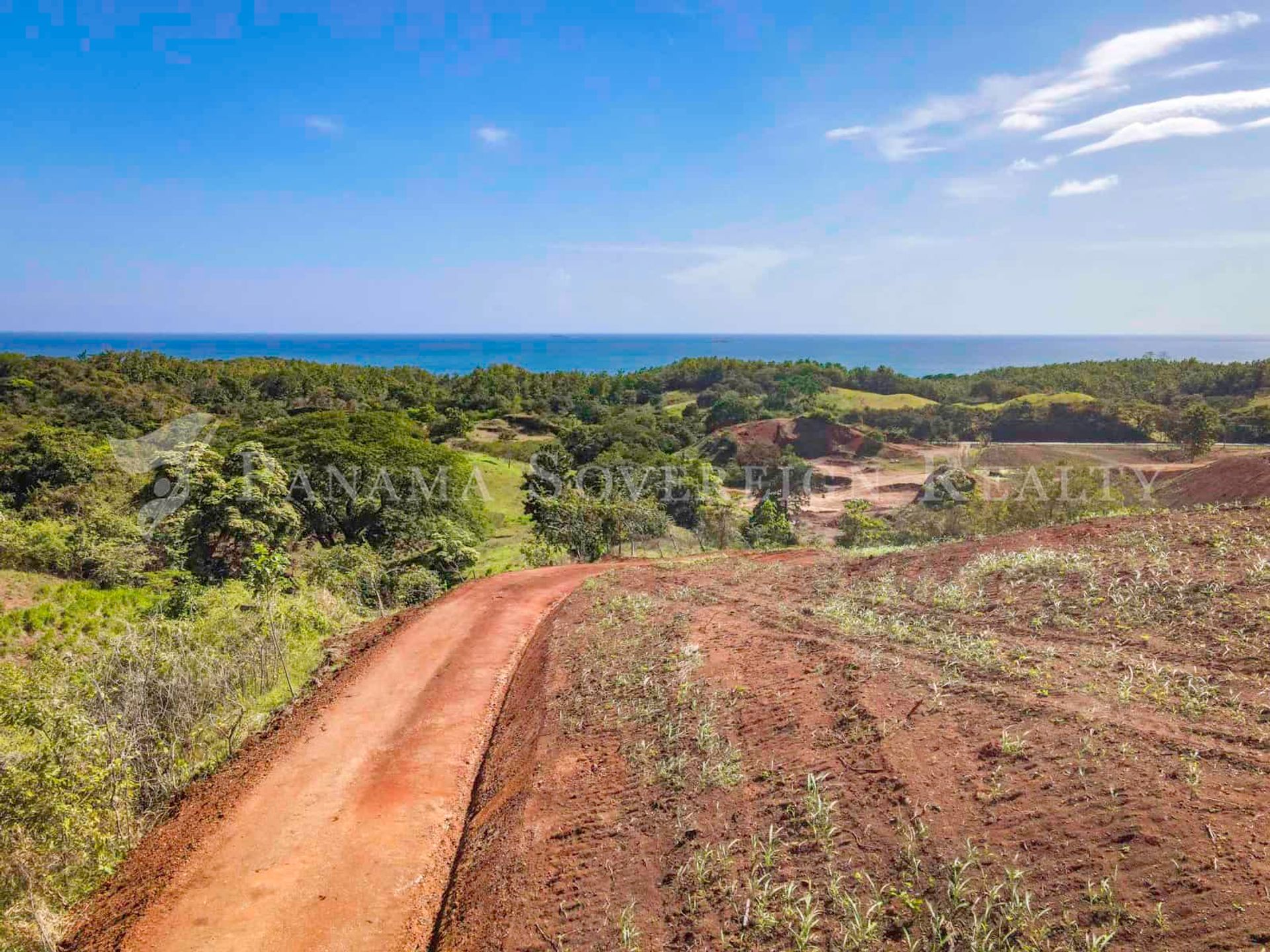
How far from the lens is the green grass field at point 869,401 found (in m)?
61.6

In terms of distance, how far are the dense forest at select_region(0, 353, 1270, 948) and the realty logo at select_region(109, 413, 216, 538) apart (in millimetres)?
202

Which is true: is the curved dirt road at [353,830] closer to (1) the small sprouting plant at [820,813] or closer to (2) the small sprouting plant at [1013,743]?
(1) the small sprouting plant at [820,813]

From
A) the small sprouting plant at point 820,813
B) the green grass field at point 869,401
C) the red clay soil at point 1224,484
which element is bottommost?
the small sprouting plant at point 820,813

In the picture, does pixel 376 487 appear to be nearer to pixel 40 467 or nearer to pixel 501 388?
pixel 40 467

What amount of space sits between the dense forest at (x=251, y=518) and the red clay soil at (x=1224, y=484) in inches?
178

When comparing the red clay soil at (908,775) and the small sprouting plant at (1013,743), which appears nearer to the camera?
the red clay soil at (908,775)

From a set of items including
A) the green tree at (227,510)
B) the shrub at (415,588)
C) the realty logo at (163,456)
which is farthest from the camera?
the realty logo at (163,456)

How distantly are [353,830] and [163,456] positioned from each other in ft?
92.8

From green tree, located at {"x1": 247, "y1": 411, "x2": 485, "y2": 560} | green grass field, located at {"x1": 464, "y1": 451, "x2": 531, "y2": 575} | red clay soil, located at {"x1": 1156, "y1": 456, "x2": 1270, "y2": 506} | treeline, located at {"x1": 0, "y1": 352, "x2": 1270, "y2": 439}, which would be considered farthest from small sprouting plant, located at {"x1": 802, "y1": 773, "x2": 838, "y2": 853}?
treeline, located at {"x1": 0, "y1": 352, "x2": 1270, "y2": 439}

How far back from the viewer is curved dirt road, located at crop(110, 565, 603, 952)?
5770 mm

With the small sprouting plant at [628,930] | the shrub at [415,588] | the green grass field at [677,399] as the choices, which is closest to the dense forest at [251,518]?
the shrub at [415,588]

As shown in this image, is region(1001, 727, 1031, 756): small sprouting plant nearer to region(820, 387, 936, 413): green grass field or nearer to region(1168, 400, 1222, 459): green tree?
region(1168, 400, 1222, 459): green tree

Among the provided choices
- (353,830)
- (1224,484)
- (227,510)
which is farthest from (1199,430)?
(227,510)

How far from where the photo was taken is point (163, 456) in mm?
29094
